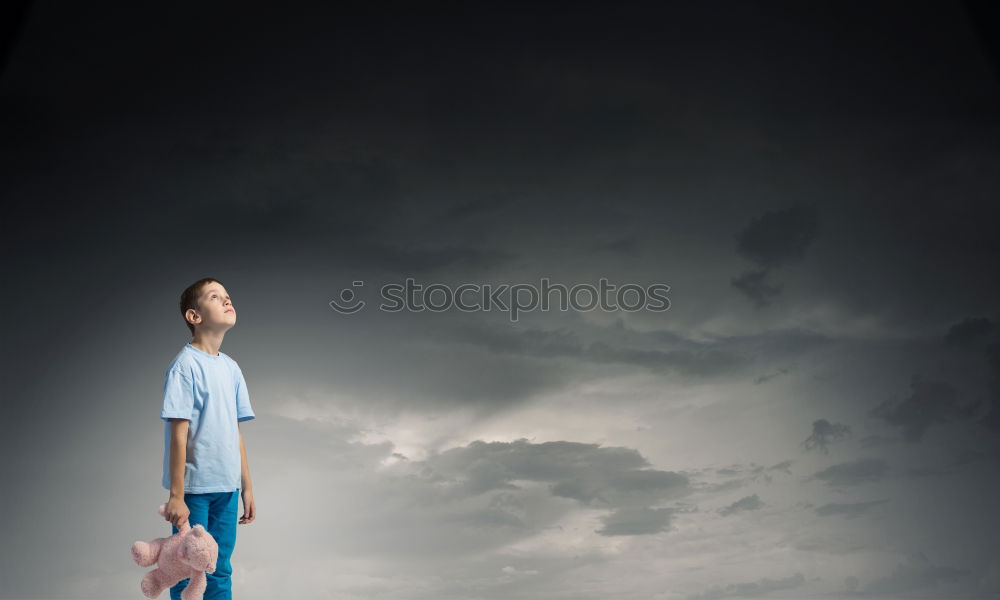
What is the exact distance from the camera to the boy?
2.47m

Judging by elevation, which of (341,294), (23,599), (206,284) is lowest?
(23,599)

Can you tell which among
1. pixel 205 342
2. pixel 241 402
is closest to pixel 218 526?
pixel 241 402

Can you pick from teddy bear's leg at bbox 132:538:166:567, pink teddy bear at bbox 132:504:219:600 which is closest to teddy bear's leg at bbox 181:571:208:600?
pink teddy bear at bbox 132:504:219:600

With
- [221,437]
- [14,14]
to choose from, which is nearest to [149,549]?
[221,437]

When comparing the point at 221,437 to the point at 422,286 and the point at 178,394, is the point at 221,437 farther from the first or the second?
the point at 422,286

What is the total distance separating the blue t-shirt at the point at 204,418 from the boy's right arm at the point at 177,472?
3cm

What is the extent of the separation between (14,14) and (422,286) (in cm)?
239

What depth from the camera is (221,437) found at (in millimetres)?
2572

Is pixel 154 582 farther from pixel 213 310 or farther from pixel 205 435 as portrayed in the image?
pixel 213 310

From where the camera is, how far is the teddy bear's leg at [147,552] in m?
2.45

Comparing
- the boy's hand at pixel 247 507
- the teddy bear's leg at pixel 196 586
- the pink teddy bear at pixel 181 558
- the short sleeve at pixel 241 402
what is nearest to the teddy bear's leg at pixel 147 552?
the pink teddy bear at pixel 181 558

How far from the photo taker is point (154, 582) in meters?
2.47

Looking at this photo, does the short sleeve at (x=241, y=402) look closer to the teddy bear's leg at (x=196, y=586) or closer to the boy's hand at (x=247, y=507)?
the boy's hand at (x=247, y=507)

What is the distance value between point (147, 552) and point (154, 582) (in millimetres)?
94
